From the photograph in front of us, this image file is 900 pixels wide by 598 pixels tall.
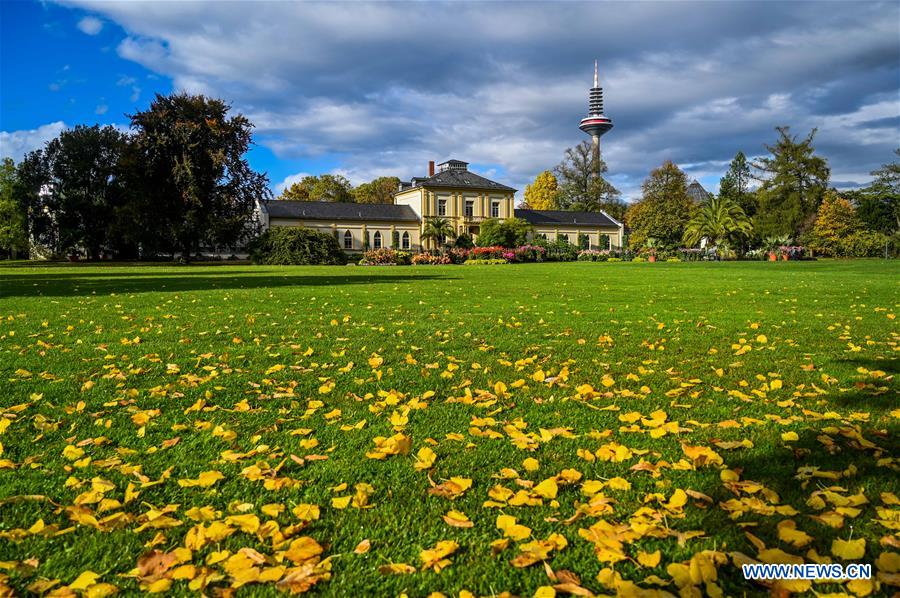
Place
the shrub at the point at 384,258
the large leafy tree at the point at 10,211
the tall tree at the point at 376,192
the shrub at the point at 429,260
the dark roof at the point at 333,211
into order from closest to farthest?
the shrub at the point at 384,258 < the shrub at the point at 429,260 < the large leafy tree at the point at 10,211 < the dark roof at the point at 333,211 < the tall tree at the point at 376,192

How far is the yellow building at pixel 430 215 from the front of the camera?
57156 mm

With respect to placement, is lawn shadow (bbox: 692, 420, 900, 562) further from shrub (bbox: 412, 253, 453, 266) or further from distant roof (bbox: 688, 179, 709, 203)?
distant roof (bbox: 688, 179, 709, 203)

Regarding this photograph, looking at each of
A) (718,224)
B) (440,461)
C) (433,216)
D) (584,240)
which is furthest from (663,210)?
(440,461)

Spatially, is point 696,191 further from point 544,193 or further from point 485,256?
point 485,256

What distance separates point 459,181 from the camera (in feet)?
203

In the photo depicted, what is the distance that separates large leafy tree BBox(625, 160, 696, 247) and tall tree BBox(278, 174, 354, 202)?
37.9 metres

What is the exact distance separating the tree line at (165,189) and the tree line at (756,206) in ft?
117

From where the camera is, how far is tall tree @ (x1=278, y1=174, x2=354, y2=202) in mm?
74688

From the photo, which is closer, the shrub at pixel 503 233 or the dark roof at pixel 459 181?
the shrub at pixel 503 233

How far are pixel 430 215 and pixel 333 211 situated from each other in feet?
34.0

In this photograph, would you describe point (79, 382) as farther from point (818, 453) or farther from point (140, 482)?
point (818, 453)

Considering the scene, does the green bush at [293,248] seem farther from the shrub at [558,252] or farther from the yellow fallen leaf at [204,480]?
the yellow fallen leaf at [204,480]

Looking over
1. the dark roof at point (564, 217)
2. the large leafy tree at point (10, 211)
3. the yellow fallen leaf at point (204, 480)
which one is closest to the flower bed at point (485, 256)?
the dark roof at point (564, 217)

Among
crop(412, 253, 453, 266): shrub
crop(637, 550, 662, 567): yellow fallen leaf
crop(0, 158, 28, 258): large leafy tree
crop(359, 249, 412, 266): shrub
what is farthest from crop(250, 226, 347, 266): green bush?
crop(637, 550, 662, 567): yellow fallen leaf
